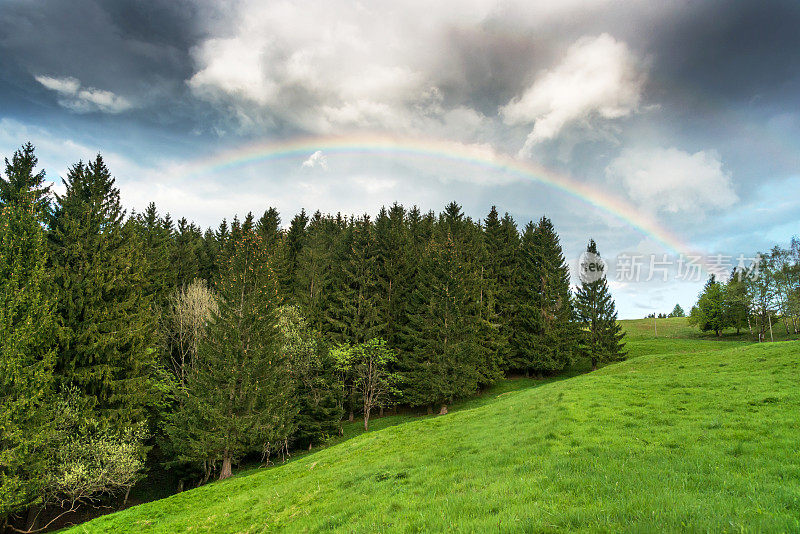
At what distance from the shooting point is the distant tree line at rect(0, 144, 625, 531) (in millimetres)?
25125

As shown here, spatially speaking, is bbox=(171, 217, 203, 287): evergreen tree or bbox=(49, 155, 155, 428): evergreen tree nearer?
bbox=(49, 155, 155, 428): evergreen tree

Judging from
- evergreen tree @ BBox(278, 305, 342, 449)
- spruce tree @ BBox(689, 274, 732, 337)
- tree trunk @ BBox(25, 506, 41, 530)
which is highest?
spruce tree @ BBox(689, 274, 732, 337)

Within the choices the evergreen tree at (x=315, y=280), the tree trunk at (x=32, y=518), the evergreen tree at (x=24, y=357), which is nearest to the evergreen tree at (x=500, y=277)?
the evergreen tree at (x=315, y=280)

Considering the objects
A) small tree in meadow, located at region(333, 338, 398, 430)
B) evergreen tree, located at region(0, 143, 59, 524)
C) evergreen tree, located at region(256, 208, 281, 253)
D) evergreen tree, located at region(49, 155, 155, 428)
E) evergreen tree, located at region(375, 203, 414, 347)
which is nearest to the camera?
evergreen tree, located at region(0, 143, 59, 524)

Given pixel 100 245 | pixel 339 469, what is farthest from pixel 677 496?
pixel 100 245

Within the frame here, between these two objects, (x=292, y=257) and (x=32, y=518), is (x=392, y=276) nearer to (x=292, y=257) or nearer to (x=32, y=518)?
(x=292, y=257)

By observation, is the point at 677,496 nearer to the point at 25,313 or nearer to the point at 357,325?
the point at 25,313

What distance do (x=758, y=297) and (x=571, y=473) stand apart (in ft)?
287

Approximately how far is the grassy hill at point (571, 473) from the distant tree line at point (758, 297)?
60396 mm

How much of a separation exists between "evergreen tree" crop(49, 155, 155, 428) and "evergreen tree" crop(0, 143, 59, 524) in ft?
6.65

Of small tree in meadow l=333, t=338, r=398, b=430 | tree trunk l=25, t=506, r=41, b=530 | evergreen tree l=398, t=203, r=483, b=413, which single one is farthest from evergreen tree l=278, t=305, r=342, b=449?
tree trunk l=25, t=506, r=41, b=530

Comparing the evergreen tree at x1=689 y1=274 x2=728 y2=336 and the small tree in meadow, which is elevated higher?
the evergreen tree at x1=689 y1=274 x2=728 y2=336

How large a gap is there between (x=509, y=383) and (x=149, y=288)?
5531cm

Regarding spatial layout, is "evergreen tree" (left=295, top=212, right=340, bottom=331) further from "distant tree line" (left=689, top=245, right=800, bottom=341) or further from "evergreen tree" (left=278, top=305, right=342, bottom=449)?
"distant tree line" (left=689, top=245, right=800, bottom=341)
